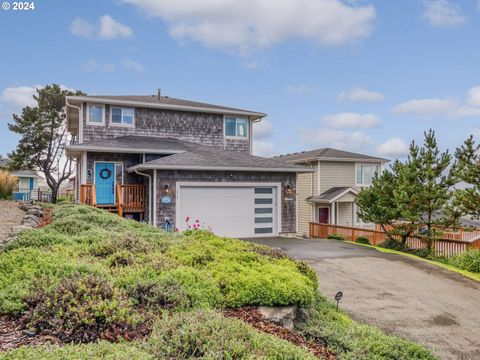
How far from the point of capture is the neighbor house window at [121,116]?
18.4 meters

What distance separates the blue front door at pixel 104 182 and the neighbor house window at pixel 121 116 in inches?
104

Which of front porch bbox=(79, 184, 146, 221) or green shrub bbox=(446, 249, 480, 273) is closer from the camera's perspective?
green shrub bbox=(446, 249, 480, 273)

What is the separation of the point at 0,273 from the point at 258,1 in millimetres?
10584

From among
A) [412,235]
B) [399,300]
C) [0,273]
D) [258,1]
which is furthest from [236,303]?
[412,235]

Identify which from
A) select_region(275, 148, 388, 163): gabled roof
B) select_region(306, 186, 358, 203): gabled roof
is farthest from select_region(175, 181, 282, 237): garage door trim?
select_region(275, 148, 388, 163): gabled roof

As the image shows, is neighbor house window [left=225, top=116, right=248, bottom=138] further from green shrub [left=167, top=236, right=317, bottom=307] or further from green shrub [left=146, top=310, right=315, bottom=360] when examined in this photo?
green shrub [left=146, top=310, right=315, bottom=360]

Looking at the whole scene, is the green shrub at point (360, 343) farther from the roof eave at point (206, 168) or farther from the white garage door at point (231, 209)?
the white garage door at point (231, 209)

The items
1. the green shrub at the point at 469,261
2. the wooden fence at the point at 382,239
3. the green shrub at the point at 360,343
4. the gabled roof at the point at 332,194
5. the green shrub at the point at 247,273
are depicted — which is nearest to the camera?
the green shrub at the point at 360,343

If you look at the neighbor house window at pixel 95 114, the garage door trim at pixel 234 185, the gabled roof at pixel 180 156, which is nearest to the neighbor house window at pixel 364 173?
the gabled roof at pixel 180 156

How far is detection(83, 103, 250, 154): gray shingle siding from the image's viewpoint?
18.2 metres

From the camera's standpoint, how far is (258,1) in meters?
11.8

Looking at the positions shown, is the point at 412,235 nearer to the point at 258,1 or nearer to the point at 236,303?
the point at 258,1

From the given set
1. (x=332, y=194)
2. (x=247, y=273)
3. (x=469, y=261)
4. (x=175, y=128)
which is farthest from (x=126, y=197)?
(x=469, y=261)

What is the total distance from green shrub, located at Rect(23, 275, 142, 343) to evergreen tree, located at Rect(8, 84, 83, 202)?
34.3 metres
